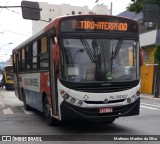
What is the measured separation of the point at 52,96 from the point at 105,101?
1621 millimetres

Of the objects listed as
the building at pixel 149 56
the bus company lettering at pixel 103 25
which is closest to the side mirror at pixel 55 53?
the bus company lettering at pixel 103 25

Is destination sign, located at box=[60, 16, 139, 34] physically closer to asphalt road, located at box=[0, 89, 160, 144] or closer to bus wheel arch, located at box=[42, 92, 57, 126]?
bus wheel arch, located at box=[42, 92, 57, 126]

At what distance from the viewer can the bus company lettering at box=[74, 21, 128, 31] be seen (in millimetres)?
10992

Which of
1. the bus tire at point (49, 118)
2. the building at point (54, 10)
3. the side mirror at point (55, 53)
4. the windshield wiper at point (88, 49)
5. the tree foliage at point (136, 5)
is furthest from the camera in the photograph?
the building at point (54, 10)

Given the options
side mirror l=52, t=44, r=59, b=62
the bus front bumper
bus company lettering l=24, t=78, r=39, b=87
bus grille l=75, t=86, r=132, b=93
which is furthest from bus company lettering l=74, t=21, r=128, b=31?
bus company lettering l=24, t=78, r=39, b=87

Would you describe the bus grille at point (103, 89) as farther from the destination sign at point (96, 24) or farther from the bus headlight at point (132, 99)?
the destination sign at point (96, 24)

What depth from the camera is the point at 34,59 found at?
14.1 metres

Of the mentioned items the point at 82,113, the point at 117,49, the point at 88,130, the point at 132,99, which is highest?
the point at 117,49

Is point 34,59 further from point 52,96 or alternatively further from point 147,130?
point 147,130

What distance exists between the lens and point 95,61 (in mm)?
10766

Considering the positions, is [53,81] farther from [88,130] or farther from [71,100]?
[88,130]

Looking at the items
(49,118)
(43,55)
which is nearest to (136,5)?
(43,55)

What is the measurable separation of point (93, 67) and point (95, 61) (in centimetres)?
17

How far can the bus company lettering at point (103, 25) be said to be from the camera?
36.1 ft
